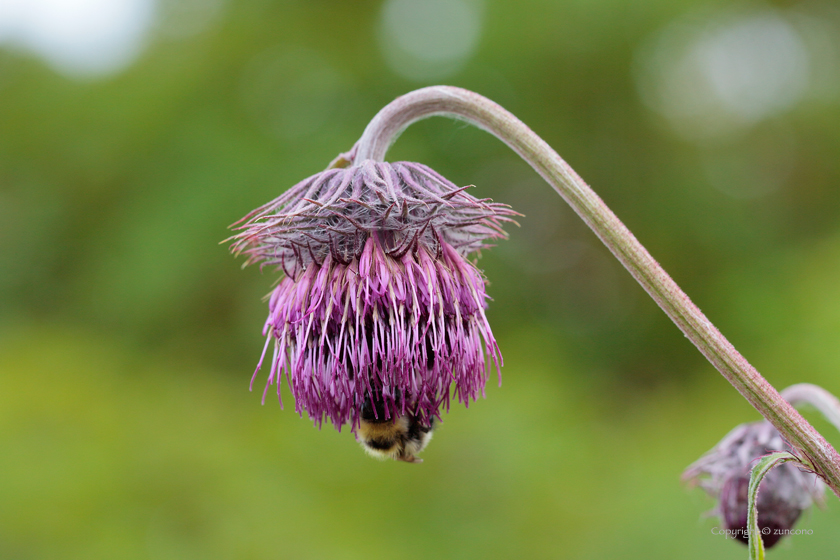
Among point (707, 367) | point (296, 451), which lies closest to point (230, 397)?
point (296, 451)

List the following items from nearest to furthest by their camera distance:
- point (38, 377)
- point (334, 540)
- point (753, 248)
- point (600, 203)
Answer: point (600, 203) → point (334, 540) → point (38, 377) → point (753, 248)

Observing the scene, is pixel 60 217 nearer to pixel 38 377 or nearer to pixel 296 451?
pixel 38 377

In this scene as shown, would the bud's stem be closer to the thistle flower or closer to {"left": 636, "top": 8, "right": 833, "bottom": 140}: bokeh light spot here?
the thistle flower

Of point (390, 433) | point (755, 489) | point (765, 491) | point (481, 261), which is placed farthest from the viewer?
point (481, 261)

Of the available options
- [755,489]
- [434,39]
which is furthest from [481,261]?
[755,489]

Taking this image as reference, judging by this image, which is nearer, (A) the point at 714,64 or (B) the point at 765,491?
(B) the point at 765,491

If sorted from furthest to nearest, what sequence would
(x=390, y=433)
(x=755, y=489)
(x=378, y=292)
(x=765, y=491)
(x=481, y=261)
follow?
(x=481, y=261), (x=765, y=491), (x=390, y=433), (x=378, y=292), (x=755, y=489)

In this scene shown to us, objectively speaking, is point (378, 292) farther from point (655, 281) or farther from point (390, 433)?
point (655, 281)
